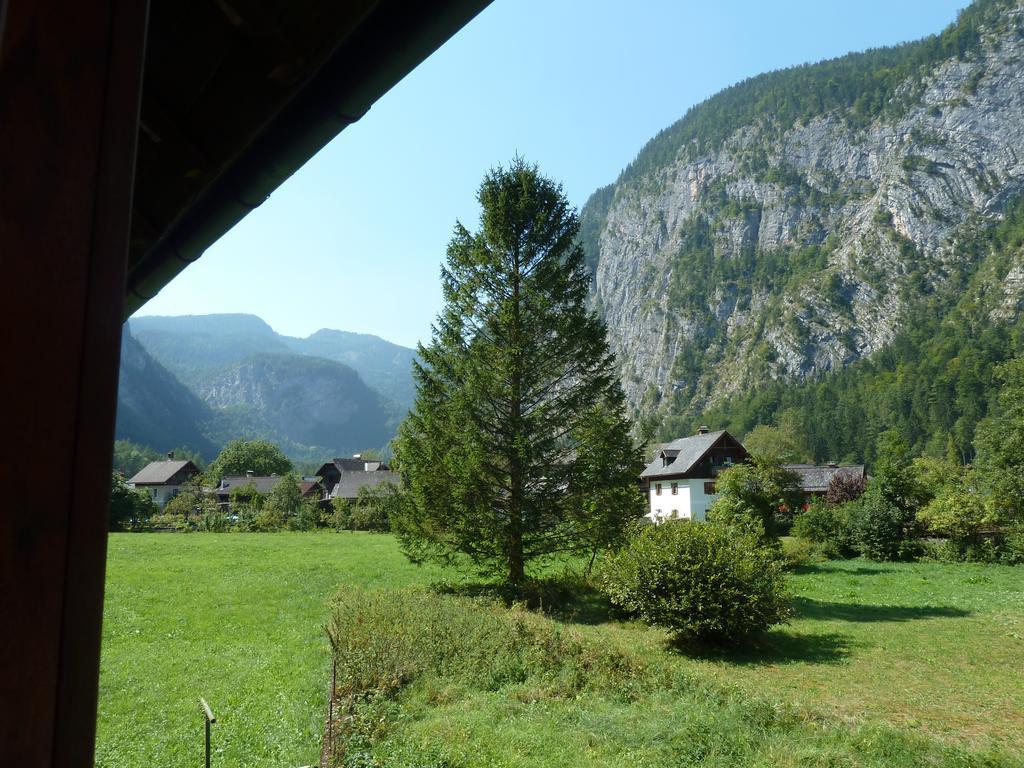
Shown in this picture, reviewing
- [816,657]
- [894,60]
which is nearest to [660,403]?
[894,60]

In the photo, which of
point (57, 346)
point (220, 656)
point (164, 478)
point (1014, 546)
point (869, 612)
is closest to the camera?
point (57, 346)

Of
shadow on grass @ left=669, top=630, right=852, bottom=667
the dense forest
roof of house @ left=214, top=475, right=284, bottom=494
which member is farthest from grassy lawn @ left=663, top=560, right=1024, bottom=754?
the dense forest

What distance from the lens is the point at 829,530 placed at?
32156mm

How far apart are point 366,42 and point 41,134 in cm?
96

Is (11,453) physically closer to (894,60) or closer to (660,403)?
(660,403)

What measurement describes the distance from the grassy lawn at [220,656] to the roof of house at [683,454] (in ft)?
87.6

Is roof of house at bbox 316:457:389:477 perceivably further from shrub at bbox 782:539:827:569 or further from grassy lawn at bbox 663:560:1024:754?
grassy lawn at bbox 663:560:1024:754

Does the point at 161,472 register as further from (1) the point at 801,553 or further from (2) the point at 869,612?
(2) the point at 869,612

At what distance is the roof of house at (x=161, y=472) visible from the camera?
70000 mm

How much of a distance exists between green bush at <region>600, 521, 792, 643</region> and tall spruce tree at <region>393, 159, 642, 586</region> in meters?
4.29

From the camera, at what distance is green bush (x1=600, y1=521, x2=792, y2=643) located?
12.4 m

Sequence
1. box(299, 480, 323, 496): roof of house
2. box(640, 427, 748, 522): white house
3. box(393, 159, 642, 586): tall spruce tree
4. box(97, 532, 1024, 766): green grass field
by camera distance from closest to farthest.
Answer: box(97, 532, 1024, 766): green grass field < box(393, 159, 642, 586): tall spruce tree < box(640, 427, 748, 522): white house < box(299, 480, 323, 496): roof of house

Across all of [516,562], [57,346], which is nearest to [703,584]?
[516,562]

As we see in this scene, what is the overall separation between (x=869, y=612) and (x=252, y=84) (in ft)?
61.6
